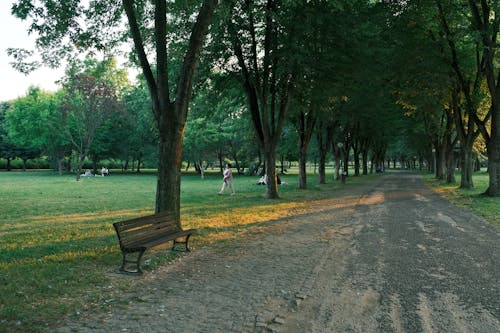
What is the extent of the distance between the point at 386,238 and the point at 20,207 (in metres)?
13.9

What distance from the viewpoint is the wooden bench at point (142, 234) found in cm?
647

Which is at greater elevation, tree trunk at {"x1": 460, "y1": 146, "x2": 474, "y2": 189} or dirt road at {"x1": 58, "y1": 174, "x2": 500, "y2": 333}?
tree trunk at {"x1": 460, "y1": 146, "x2": 474, "y2": 189}

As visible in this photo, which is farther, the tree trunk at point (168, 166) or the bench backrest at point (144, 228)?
the tree trunk at point (168, 166)

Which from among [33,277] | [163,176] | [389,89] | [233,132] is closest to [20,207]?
[163,176]

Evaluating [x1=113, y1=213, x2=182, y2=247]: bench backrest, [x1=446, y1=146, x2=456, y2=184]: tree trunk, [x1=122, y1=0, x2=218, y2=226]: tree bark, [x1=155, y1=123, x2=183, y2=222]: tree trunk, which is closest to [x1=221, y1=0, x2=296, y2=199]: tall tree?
[x1=122, y1=0, x2=218, y2=226]: tree bark

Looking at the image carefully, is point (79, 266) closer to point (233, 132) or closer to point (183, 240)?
point (183, 240)

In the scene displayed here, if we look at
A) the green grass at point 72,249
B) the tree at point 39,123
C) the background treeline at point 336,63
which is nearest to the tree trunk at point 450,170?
the background treeline at point 336,63

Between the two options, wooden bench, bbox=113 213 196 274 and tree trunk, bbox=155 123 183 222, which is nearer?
wooden bench, bbox=113 213 196 274

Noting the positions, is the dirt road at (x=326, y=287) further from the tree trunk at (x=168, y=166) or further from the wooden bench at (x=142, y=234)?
the tree trunk at (x=168, y=166)

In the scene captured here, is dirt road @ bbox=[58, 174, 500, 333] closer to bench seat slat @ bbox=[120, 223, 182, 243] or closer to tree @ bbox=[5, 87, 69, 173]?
bench seat slat @ bbox=[120, 223, 182, 243]

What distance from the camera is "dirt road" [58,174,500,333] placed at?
4.52 meters

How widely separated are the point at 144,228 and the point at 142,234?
7.7 inches

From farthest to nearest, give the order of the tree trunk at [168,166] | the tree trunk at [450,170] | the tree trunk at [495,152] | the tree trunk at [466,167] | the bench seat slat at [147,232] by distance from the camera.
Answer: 1. the tree trunk at [450,170]
2. the tree trunk at [466,167]
3. the tree trunk at [495,152]
4. the tree trunk at [168,166]
5. the bench seat slat at [147,232]

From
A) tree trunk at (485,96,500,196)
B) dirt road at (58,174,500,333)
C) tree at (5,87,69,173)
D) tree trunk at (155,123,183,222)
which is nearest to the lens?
dirt road at (58,174,500,333)
